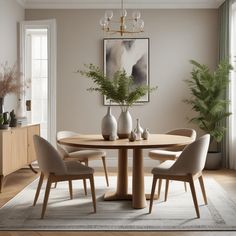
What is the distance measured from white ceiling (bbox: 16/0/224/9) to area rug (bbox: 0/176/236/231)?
3.45 metres

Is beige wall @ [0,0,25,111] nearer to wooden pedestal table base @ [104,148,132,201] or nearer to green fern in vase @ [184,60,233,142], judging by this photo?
wooden pedestal table base @ [104,148,132,201]

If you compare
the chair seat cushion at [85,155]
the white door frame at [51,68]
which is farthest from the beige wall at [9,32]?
the chair seat cushion at [85,155]

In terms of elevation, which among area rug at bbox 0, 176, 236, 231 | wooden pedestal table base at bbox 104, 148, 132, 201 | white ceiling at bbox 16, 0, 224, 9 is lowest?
area rug at bbox 0, 176, 236, 231

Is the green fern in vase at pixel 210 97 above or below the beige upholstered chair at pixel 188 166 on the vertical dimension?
above

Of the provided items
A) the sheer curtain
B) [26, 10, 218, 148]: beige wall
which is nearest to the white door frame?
[26, 10, 218, 148]: beige wall

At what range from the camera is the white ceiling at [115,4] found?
22.3 feet

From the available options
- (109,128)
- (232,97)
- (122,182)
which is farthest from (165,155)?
(232,97)

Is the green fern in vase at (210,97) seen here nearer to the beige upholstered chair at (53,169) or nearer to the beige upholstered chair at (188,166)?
the beige upholstered chair at (188,166)

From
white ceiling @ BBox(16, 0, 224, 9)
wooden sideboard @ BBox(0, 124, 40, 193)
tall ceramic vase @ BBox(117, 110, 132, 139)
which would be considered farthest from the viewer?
white ceiling @ BBox(16, 0, 224, 9)

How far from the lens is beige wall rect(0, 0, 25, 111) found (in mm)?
5871

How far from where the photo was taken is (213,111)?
6.33 metres

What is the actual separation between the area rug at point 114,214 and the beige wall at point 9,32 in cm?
208

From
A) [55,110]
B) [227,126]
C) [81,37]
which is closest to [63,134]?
[55,110]

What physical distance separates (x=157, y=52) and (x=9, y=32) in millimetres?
2454
